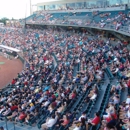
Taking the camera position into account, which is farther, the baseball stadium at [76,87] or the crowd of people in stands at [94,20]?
the crowd of people in stands at [94,20]

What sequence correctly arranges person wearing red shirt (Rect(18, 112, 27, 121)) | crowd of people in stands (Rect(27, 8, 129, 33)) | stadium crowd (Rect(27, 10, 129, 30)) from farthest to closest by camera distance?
stadium crowd (Rect(27, 10, 129, 30)), crowd of people in stands (Rect(27, 8, 129, 33)), person wearing red shirt (Rect(18, 112, 27, 121))

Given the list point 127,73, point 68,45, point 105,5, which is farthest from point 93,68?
point 105,5

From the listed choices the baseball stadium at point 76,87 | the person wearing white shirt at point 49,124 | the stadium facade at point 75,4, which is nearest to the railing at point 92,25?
the baseball stadium at point 76,87

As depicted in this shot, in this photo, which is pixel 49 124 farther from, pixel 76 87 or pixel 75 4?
pixel 75 4

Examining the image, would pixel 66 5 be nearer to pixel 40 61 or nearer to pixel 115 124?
pixel 40 61

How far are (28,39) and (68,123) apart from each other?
3167 cm

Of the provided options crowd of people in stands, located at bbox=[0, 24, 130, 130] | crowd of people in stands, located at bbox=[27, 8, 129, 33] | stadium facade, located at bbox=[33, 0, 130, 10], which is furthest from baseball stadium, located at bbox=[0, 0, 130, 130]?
stadium facade, located at bbox=[33, 0, 130, 10]

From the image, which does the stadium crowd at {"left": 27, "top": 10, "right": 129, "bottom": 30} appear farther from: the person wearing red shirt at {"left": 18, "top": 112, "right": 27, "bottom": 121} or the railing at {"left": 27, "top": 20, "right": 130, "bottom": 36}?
the person wearing red shirt at {"left": 18, "top": 112, "right": 27, "bottom": 121}

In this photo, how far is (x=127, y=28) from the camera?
21781 mm

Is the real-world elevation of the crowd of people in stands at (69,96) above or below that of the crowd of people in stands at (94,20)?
below

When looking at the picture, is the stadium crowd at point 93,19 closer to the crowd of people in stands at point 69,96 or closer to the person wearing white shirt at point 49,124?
the crowd of people in stands at point 69,96

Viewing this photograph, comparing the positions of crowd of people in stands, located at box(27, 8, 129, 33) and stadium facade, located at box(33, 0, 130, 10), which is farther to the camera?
stadium facade, located at box(33, 0, 130, 10)

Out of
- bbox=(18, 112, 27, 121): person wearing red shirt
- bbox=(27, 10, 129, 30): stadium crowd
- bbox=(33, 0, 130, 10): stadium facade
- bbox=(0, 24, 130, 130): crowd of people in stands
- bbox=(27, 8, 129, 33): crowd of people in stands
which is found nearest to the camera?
bbox=(0, 24, 130, 130): crowd of people in stands

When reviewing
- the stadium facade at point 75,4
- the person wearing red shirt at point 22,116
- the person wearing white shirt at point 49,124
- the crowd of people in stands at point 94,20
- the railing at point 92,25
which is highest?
the stadium facade at point 75,4
